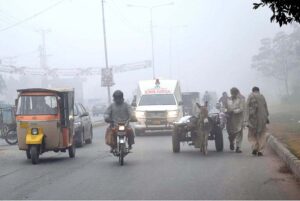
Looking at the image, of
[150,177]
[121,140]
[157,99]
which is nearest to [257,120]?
[121,140]

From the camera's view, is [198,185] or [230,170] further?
[230,170]

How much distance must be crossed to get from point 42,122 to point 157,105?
12432mm

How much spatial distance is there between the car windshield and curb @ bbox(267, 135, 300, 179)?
586 cm

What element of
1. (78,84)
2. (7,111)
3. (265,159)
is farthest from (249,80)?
(265,159)

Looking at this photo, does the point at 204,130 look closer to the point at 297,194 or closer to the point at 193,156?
the point at 193,156

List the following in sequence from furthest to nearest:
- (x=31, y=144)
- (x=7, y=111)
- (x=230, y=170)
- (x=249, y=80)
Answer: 1. (x=249, y=80)
2. (x=7, y=111)
3. (x=31, y=144)
4. (x=230, y=170)

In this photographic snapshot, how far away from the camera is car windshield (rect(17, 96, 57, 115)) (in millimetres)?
15984

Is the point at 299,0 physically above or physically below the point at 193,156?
above

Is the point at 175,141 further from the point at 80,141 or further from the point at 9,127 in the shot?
the point at 9,127

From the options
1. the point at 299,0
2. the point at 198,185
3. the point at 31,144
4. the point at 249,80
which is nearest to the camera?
the point at 299,0

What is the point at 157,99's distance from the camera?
2842 centimetres

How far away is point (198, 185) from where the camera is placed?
11078 millimetres

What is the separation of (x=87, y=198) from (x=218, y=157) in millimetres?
6924

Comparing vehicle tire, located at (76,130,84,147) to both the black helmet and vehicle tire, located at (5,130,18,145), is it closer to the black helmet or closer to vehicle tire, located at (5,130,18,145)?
vehicle tire, located at (5,130,18,145)
